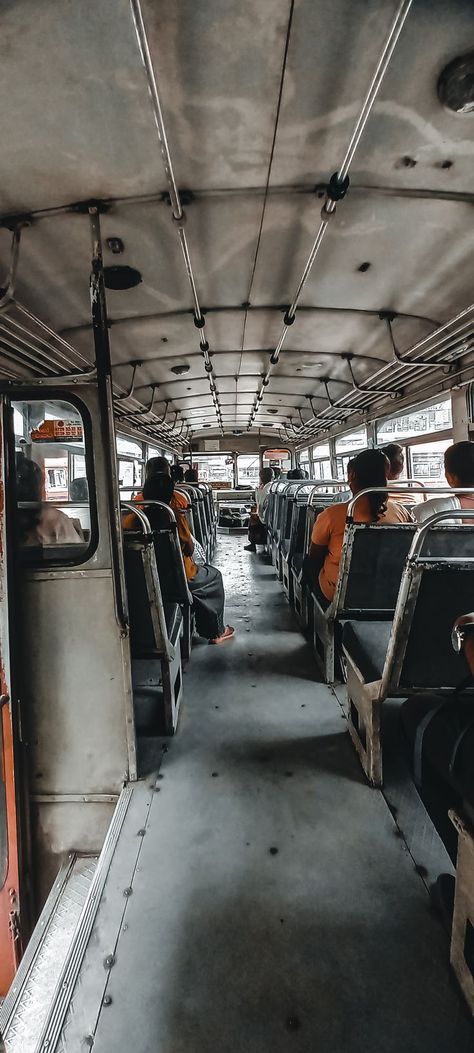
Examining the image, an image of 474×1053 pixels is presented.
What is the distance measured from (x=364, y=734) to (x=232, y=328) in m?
3.78

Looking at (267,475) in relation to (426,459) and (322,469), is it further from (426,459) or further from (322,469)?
(426,459)

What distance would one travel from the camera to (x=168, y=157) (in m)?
2.03

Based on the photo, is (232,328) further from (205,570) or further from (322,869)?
(322,869)

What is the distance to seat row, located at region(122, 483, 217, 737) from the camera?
2410mm

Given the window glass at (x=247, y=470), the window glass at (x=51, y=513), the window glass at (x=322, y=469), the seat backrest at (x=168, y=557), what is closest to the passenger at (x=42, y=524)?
the window glass at (x=51, y=513)

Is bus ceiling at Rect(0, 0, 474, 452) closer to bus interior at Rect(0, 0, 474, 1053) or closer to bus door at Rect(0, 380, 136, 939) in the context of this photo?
bus interior at Rect(0, 0, 474, 1053)

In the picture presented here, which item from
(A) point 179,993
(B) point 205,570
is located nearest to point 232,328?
(B) point 205,570

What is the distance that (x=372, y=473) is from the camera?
111 inches

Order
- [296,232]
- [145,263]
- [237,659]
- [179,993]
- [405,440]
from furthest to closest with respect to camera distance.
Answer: [405,440]
[237,659]
[145,263]
[296,232]
[179,993]

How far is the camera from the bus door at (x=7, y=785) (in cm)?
200

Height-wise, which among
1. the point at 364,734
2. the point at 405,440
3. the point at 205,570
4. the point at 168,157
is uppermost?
the point at 168,157

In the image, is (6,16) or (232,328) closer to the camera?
(6,16)

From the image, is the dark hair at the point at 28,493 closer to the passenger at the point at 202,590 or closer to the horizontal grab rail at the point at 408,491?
the passenger at the point at 202,590

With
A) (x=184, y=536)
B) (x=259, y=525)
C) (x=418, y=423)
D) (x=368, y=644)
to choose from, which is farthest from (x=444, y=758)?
(x=259, y=525)
